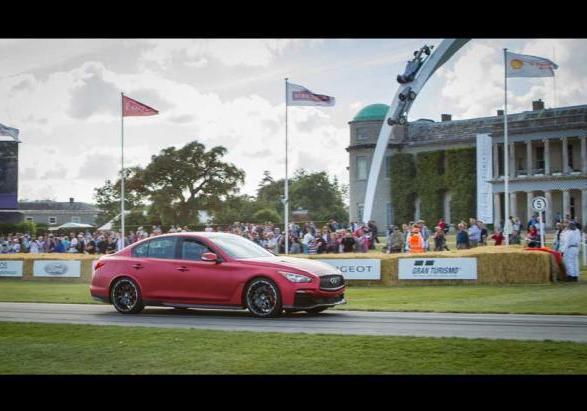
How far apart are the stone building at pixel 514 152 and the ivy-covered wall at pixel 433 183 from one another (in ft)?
1.82

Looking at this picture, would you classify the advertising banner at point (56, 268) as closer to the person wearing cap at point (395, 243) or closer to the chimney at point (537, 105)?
the person wearing cap at point (395, 243)

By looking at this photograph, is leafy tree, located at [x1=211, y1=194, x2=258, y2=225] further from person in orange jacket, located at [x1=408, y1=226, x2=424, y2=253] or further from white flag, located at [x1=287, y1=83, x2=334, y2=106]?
person in orange jacket, located at [x1=408, y1=226, x2=424, y2=253]

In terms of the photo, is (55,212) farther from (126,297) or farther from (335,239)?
(126,297)

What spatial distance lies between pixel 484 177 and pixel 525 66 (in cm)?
3511

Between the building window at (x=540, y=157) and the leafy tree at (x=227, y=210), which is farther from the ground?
the building window at (x=540, y=157)

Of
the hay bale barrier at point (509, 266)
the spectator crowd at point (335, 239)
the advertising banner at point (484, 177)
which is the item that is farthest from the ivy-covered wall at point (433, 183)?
the hay bale barrier at point (509, 266)

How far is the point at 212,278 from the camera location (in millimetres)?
14562

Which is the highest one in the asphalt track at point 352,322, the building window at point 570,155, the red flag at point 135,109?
the building window at point 570,155

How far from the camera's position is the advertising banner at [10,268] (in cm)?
3081

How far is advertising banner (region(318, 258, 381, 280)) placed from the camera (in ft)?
77.2

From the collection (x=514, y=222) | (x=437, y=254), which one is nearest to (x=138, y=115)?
(x=437, y=254)

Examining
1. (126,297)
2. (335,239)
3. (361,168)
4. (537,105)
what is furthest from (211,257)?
(361,168)

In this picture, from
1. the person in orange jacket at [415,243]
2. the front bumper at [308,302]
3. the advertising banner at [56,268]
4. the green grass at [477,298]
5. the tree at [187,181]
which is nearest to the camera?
the front bumper at [308,302]

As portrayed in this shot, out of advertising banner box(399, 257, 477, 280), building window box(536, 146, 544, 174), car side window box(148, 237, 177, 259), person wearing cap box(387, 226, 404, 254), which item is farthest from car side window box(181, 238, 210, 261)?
building window box(536, 146, 544, 174)
